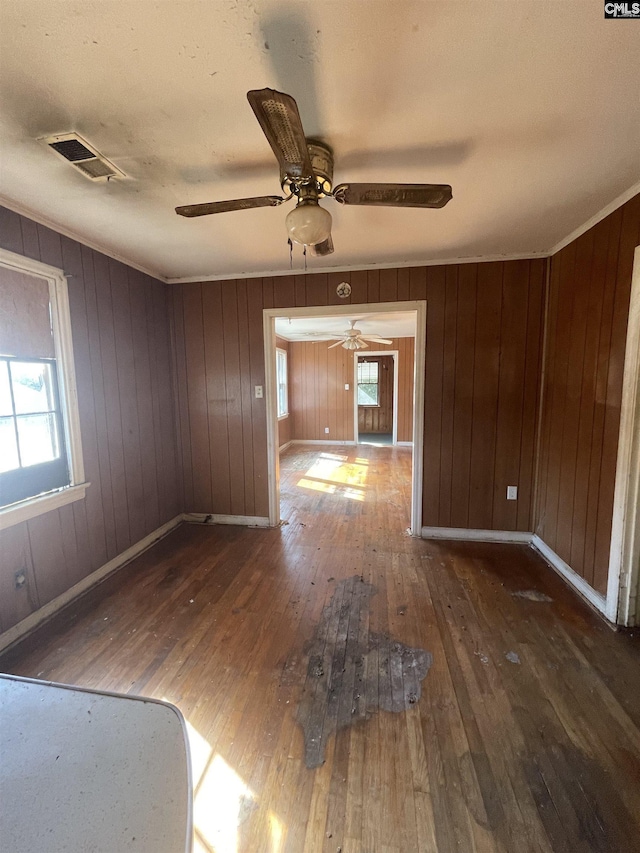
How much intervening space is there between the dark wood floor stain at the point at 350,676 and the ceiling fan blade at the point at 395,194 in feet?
7.09

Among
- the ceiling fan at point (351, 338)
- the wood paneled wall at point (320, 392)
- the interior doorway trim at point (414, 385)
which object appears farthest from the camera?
the wood paneled wall at point (320, 392)

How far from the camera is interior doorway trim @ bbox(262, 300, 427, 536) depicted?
3020 mm

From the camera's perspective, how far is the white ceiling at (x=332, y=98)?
0.99m

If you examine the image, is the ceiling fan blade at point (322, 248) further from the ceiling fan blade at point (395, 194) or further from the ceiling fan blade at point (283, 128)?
the ceiling fan blade at point (283, 128)

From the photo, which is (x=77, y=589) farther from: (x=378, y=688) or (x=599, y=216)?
(x=599, y=216)

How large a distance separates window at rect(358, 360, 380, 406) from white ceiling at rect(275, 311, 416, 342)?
2421mm

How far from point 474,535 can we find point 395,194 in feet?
9.21

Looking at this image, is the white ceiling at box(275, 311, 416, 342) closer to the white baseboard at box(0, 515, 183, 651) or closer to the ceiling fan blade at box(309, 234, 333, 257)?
the ceiling fan blade at box(309, 234, 333, 257)

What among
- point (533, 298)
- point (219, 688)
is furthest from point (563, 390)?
point (219, 688)

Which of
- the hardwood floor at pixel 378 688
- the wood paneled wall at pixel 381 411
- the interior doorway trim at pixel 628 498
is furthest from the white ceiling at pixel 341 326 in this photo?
the hardwood floor at pixel 378 688

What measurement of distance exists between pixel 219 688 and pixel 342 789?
27.2 inches

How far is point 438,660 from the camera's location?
177 cm

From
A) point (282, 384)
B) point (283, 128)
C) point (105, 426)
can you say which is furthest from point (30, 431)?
point (282, 384)

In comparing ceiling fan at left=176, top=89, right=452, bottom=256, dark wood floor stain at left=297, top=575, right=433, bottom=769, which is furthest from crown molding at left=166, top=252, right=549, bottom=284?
dark wood floor stain at left=297, top=575, right=433, bottom=769
